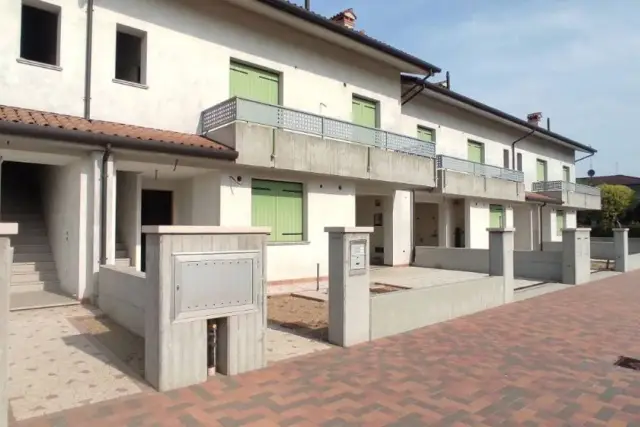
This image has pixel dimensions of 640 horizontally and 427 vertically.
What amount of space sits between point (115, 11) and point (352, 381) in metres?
9.50

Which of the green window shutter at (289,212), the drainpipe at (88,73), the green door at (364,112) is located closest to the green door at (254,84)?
the green window shutter at (289,212)

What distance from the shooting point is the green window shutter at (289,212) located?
40.6 ft

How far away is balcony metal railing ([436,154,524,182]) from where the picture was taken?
57.3 feet

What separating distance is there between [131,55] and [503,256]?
33.9 ft

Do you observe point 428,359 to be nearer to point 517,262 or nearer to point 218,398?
point 218,398

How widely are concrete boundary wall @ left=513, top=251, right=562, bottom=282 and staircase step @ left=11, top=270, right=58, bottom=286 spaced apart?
13578mm

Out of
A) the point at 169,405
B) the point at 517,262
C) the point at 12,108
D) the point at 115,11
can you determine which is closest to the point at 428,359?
the point at 169,405

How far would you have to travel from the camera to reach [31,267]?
9.60m

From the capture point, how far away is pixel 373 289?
36.0 feet

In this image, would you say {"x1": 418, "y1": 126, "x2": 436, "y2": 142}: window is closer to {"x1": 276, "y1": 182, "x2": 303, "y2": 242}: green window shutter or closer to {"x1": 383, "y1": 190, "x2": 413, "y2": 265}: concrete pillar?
{"x1": 383, "y1": 190, "x2": 413, "y2": 265}: concrete pillar

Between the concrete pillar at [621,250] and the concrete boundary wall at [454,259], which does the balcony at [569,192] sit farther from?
the concrete boundary wall at [454,259]

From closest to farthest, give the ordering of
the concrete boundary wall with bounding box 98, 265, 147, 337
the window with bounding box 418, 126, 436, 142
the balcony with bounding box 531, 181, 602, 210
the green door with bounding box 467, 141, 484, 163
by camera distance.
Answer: the concrete boundary wall with bounding box 98, 265, 147, 337 < the window with bounding box 418, 126, 436, 142 < the green door with bounding box 467, 141, 484, 163 < the balcony with bounding box 531, 181, 602, 210

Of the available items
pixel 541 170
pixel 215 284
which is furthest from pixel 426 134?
pixel 215 284

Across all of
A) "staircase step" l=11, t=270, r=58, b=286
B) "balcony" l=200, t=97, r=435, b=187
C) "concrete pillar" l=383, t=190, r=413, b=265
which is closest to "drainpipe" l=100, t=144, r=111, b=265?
"staircase step" l=11, t=270, r=58, b=286
